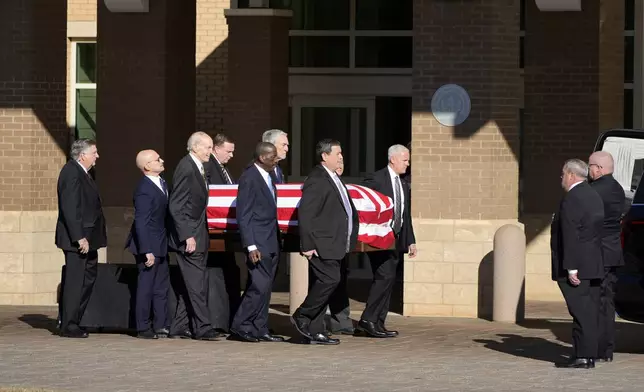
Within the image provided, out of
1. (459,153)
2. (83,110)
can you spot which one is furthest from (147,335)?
(83,110)

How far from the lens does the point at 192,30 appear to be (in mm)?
21016

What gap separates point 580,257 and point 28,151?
7998 mm

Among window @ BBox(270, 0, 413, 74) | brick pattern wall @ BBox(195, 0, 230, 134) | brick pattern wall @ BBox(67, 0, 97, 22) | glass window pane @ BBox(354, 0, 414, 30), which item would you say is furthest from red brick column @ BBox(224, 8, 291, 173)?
brick pattern wall @ BBox(67, 0, 97, 22)

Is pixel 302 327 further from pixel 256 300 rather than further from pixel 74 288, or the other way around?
pixel 74 288

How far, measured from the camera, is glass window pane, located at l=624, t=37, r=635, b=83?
23.2 m

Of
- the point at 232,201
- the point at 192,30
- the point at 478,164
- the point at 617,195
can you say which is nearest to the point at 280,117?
the point at 192,30

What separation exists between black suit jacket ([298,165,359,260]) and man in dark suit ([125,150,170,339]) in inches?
58.9

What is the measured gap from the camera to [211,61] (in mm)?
24078

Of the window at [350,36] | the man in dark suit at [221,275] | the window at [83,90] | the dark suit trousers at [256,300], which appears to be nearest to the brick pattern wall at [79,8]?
the window at [83,90]

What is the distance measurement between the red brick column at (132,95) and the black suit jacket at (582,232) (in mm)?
7644

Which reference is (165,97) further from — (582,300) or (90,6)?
(582,300)

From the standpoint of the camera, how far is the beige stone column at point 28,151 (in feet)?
63.5

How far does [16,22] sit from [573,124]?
679 centimetres

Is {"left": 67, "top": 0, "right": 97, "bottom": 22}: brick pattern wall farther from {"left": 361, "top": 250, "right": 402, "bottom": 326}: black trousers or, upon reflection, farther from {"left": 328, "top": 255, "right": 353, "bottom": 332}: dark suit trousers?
{"left": 361, "top": 250, "right": 402, "bottom": 326}: black trousers
